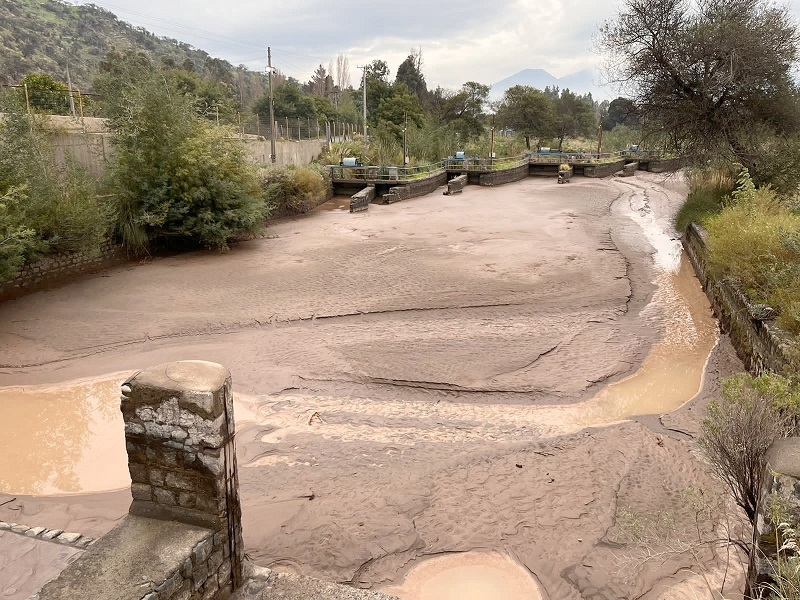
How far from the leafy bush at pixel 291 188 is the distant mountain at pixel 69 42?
63.8 feet

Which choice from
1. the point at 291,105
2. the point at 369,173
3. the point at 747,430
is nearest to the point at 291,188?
the point at 369,173

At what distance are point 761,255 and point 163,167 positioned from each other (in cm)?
1456

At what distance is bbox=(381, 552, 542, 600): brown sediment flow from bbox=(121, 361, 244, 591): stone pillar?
1.56m

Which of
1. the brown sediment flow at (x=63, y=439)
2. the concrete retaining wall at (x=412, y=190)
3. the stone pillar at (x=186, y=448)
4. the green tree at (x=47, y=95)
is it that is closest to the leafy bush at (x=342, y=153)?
the concrete retaining wall at (x=412, y=190)

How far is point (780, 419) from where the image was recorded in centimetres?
488

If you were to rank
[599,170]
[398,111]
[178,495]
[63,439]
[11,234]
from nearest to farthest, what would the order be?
[178,495] < [63,439] < [11,234] < [599,170] < [398,111]

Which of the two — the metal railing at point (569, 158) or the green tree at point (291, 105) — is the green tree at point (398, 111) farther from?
the metal railing at point (569, 158)

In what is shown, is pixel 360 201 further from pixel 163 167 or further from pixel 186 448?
pixel 186 448

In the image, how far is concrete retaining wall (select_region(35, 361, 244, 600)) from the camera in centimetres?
384

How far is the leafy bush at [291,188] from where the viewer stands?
2258cm

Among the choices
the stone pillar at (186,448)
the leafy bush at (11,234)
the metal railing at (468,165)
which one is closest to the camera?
the stone pillar at (186,448)

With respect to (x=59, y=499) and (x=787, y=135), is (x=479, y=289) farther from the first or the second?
(x=787, y=135)

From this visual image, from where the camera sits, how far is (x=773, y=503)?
335cm

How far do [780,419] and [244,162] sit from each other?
1613cm
